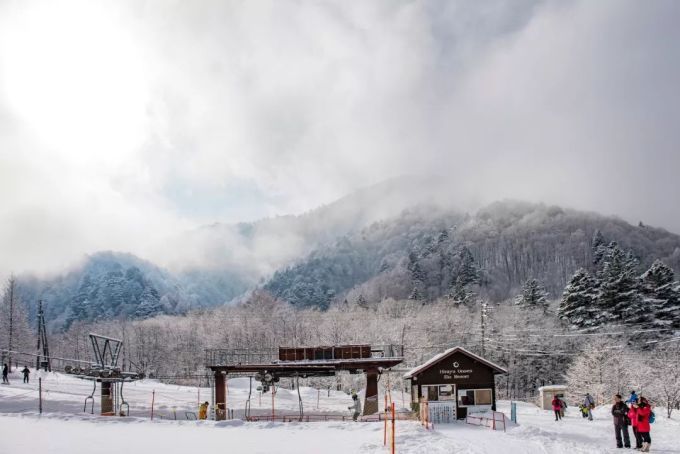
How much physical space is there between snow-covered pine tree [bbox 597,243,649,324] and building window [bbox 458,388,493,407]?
155 ft

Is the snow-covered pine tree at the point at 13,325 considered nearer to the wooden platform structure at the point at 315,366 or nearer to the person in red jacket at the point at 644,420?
the wooden platform structure at the point at 315,366

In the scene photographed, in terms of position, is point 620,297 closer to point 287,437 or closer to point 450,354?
point 450,354

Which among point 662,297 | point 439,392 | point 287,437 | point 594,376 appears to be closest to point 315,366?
point 439,392

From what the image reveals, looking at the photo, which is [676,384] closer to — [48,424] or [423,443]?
[423,443]

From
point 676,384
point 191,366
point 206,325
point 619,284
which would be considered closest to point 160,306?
point 206,325

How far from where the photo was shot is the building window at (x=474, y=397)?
112 ft

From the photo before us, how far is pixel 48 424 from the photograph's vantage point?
79.1 feet

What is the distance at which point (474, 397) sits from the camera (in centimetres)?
3444

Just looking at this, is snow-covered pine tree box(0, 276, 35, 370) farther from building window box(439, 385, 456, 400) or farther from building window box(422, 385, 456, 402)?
building window box(439, 385, 456, 400)

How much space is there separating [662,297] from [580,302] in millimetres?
10606

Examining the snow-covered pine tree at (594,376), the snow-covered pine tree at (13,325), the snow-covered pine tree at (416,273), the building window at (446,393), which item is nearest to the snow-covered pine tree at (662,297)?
the snow-covered pine tree at (594,376)

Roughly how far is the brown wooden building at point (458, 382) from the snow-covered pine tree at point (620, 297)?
154ft

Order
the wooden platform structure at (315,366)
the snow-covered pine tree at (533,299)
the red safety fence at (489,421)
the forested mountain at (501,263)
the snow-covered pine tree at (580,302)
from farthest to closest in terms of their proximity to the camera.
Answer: the forested mountain at (501,263) → the snow-covered pine tree at (533,299) → the snow-covered pine tree at (580,302) → the wooden platform structure at (315,366) → the red safety fence at (489,421)

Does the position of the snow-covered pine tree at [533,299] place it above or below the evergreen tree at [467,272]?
below
